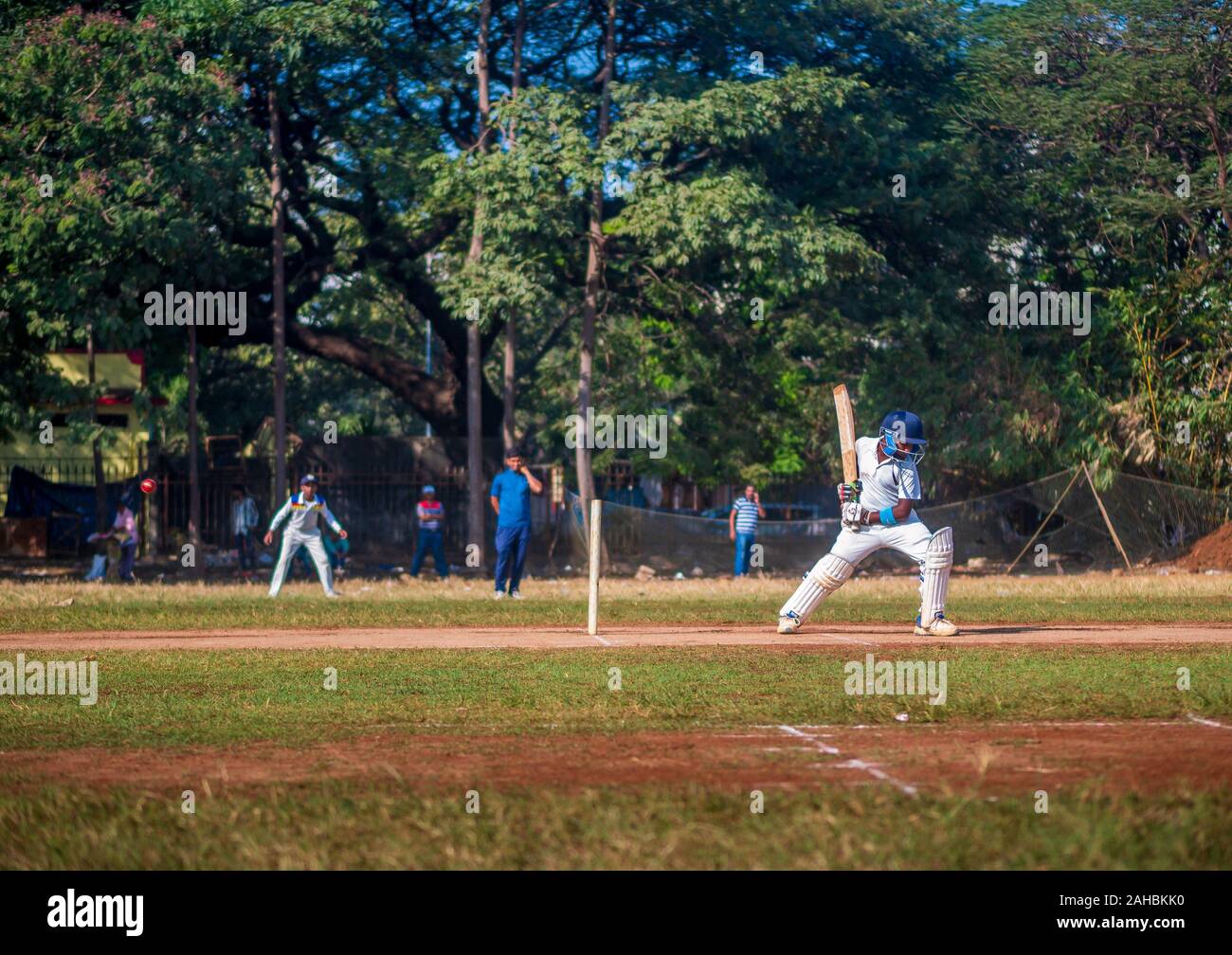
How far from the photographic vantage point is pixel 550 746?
9180mm

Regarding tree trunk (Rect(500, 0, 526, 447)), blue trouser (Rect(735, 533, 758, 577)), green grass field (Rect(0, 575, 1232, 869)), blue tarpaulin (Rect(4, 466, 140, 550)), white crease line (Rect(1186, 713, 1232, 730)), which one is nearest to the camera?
green grass field (Rect(0, 575, 1232, 869))

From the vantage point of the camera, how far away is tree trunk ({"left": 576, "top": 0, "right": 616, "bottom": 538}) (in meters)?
31.3

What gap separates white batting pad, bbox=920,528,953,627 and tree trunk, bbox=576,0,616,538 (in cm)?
1591

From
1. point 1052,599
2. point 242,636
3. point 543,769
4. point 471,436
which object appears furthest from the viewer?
point 471,436

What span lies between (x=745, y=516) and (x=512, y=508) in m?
8.04

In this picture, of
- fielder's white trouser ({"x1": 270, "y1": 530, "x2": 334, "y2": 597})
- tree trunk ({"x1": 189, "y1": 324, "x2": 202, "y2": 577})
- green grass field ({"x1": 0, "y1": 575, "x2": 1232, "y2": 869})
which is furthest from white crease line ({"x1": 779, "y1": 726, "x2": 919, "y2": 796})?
tree trunk ({"x1": 189, "y1": 324, "x2": 202, "y2": 577})

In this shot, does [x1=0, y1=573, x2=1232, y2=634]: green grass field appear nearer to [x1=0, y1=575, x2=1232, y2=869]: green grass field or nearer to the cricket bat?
[x1=0, y1=575, x2=1232, y2=869]: green grass field

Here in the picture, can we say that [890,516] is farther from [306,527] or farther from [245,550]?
[245,550]

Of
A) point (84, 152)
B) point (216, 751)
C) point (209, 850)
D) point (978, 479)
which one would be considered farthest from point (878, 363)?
point (209, 850)

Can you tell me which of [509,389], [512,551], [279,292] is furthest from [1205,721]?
[279,292]

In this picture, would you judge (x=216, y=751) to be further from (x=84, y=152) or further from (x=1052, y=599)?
(x=84, y=152)

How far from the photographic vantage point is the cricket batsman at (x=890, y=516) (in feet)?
49.1
